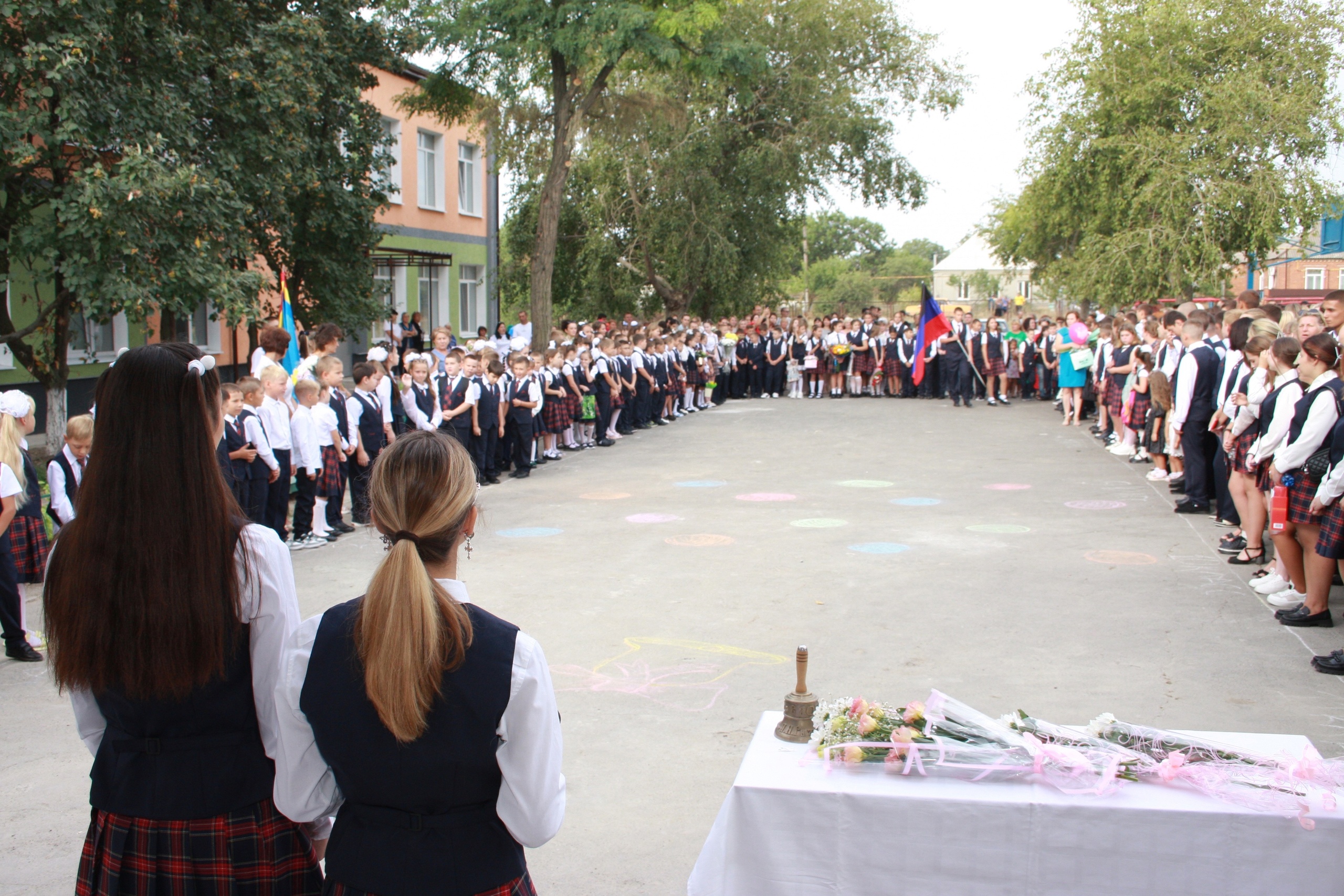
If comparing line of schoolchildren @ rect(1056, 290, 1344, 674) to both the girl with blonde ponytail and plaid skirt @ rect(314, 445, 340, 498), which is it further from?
plaid skirt @ rect(314, 445, 340, 498)

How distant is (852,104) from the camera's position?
29.3 m

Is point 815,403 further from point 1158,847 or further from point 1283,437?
point 1158,847

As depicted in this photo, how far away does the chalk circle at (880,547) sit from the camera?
894cm

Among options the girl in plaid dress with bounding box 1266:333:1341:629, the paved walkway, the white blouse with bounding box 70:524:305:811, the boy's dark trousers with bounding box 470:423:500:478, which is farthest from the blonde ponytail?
the boy's dark trousers with bounding box 470:423:500:478

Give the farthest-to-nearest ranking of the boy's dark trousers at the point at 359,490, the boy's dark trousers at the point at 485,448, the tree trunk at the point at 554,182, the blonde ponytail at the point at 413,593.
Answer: the tree trunk at the point at 554,182
the boy's dark trousers at the point at 485,448
the boy's dark trousers at the point at 359,490
the blonde ponytail at the point at 413,593

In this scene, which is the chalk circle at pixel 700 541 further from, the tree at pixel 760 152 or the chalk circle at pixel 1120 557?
the tree at pixel 760 152

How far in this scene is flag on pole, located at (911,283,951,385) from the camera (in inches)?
843


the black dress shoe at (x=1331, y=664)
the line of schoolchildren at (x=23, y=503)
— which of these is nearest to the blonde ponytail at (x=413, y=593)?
the line of schoolchildren at (x=23, y=503)

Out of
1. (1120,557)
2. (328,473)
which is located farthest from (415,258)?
(1120,557)

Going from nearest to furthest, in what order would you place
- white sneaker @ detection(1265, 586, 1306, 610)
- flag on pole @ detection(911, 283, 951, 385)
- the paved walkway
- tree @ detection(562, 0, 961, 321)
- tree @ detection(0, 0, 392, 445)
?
the paved walkway < white sneaker @ detection(1265, 586, 1306, 610) < tree @ detection(0, 0, 392, 445) < flag on pole @ detection(911, 283, 951, 385) < tree @ detection(562, 0, 961, 321)

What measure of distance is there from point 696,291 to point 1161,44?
1308 centimetres

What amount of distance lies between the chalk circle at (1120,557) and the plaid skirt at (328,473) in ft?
21.0

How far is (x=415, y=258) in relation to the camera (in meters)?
27.7

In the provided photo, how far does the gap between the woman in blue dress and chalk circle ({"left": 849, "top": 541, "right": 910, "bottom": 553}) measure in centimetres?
1060
